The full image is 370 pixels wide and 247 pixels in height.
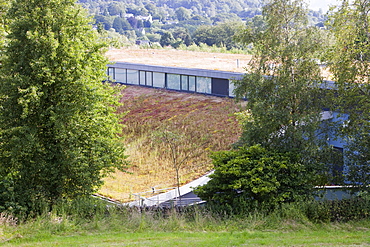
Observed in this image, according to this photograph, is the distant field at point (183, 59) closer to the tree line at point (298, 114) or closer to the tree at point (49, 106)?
the tree line at point (298, 114)

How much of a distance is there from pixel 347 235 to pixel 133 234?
5115mm

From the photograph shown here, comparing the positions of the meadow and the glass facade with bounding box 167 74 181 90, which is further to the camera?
the glass facade with bounding box 167 74 181 90

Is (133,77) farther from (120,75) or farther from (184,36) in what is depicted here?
(184,36)

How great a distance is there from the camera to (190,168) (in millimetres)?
20000

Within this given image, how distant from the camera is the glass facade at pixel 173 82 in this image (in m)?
32.0

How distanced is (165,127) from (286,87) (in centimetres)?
1304

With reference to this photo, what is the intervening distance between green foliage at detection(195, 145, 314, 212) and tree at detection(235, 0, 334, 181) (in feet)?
1.96

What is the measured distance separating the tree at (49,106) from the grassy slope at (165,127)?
9.75 ft

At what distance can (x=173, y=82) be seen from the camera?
32375 mm

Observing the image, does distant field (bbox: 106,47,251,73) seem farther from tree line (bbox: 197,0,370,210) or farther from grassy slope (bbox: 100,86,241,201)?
tree line (bbox: 197,0,370,210)

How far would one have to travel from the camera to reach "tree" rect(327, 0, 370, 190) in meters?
12.7

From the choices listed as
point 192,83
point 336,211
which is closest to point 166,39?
point 192,83

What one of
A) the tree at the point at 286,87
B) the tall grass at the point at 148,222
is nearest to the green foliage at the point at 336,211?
the tall grass at the point at 148,222

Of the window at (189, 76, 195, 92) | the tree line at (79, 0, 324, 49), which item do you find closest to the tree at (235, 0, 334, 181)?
the window at (189, 76, 195, 92)
